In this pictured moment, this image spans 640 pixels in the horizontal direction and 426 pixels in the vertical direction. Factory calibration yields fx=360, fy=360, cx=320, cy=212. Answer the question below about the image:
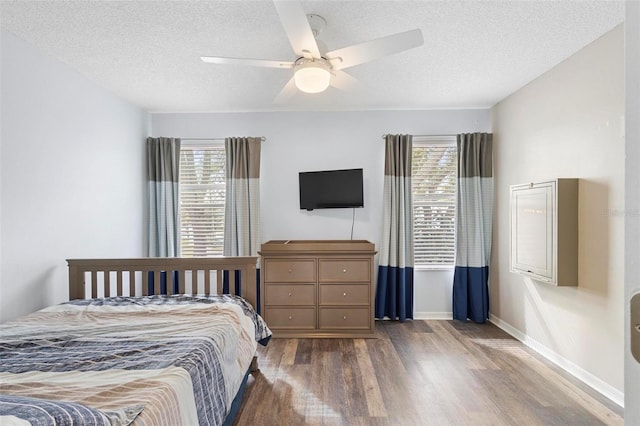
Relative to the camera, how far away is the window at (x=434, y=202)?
4539mm

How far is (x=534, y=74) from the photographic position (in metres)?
3.35

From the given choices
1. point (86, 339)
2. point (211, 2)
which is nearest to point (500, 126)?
point (211, 2)

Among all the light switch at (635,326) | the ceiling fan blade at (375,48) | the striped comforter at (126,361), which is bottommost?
the striped comforter at (126,361)

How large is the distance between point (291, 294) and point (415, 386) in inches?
64.1

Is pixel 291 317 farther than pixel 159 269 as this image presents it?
Yes

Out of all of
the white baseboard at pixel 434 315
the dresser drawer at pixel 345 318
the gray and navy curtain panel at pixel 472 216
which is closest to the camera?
the dresser drawer at pixel 345 318

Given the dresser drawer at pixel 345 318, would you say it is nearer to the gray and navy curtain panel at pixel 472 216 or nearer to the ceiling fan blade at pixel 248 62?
the gray and navy curtain panel at pixel 472 216

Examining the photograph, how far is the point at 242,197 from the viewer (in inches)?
173

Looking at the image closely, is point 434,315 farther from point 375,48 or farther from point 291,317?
point 375,48

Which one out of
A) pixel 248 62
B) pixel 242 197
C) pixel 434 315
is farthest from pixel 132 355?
pixel 434 315

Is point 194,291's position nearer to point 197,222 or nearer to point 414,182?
point 197,222

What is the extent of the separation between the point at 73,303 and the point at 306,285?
6.85 feet

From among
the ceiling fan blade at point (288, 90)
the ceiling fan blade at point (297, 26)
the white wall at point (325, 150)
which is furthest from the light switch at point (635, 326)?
the white wall at point (325, 150)

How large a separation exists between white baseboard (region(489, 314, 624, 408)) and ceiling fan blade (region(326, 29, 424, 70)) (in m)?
2.67
